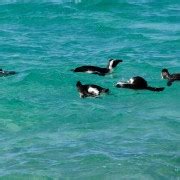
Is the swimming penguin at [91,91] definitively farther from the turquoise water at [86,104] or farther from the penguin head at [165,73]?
the penguin head at [165,73]

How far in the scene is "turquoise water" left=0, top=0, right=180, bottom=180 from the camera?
40.2ft

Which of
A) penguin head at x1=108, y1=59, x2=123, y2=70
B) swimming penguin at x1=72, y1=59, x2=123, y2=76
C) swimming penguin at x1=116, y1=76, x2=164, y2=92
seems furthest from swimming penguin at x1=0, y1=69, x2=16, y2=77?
swimming penguin at x1=116, y1=76, x2=164, y2=92

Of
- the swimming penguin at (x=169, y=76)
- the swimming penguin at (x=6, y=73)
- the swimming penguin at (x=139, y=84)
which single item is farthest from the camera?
the swimming penguin at (x=6, y=73)

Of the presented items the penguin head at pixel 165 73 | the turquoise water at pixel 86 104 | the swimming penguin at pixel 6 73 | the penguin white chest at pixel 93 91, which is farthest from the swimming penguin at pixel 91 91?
the swimming penguin at pixel 6 73

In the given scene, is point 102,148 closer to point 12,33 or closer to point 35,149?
point 35,149

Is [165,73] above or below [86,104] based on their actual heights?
above

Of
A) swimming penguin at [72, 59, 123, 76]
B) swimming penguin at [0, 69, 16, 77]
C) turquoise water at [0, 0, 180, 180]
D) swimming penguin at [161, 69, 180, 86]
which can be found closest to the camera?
turquoise water at [0, 0, 180, 180]

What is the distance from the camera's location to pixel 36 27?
28078 mm

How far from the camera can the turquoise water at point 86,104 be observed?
12.2 metres

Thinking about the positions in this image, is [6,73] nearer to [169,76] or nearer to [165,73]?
[165,73]

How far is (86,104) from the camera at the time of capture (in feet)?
53.1

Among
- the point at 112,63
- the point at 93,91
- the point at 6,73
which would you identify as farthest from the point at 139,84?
the point at 6,73

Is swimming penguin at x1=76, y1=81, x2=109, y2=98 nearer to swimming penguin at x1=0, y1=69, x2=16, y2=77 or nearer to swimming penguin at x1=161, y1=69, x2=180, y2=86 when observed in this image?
swimming penguin at x1=161, y1=69, x2=180, y2=86

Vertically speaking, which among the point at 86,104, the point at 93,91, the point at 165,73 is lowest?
the point at 86,104
